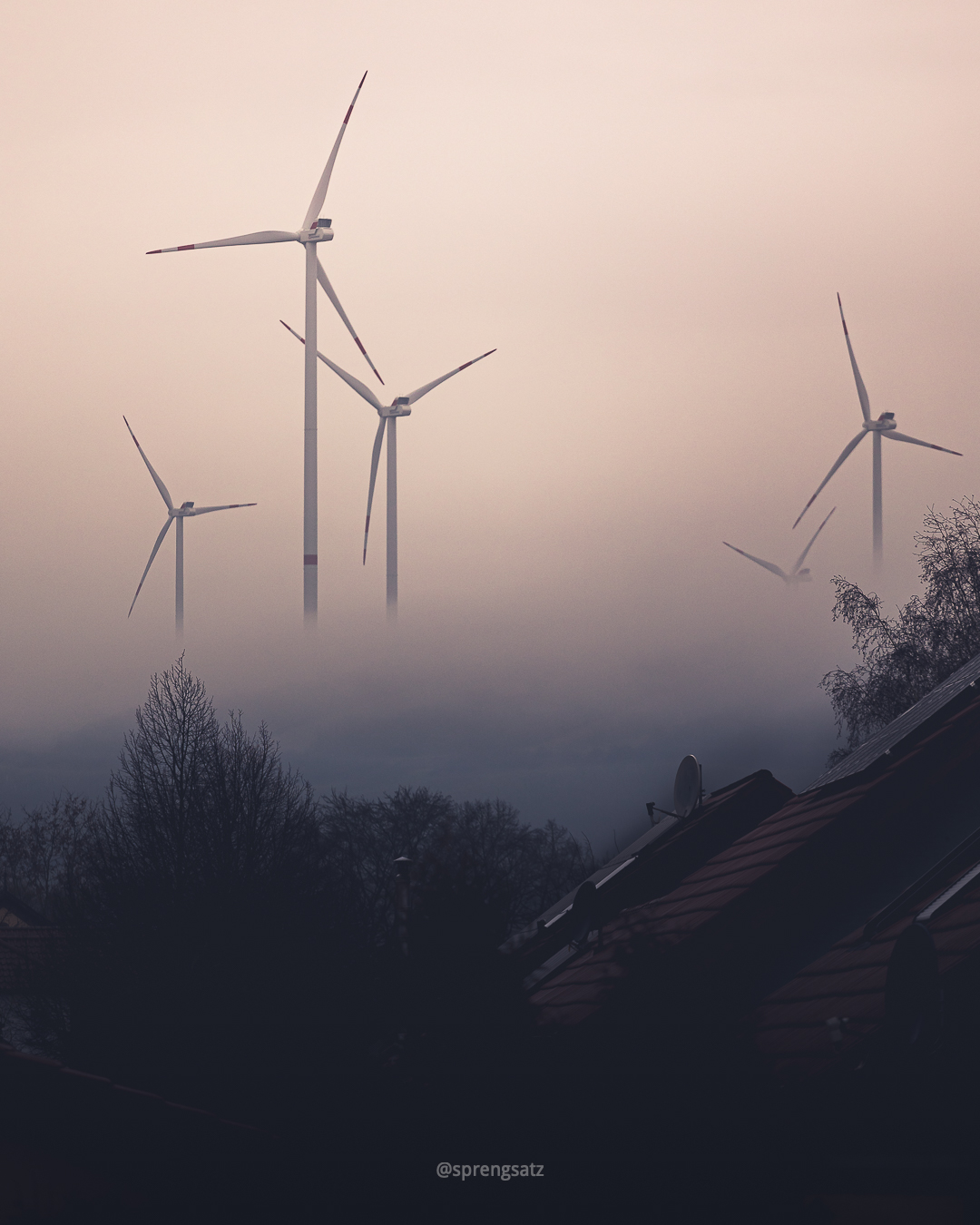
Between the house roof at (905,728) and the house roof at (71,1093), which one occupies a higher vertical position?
the house roof at (905,728)

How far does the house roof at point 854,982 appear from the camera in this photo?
36.5 feet

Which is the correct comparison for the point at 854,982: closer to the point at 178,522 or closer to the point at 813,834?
the point at 813,834

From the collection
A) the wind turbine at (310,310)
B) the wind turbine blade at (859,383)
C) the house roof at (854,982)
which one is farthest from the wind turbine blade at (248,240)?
the house roof at (854,982)

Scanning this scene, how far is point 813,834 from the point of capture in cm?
1520

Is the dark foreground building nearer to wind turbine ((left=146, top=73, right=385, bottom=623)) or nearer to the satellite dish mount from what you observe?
the satellite dish mount

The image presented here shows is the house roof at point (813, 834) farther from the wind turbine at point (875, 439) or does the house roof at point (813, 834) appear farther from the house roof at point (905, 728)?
the wind turbine at point (875, 439)

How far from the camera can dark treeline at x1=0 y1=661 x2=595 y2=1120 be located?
13.4 m

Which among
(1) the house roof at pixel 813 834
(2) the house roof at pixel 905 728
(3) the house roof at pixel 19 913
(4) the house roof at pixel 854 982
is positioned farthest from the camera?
(3) the house roof at pixel 19 913

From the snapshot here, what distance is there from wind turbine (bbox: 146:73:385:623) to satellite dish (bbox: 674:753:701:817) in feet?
88.0

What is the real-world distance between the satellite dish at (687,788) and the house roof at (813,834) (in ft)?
21.2

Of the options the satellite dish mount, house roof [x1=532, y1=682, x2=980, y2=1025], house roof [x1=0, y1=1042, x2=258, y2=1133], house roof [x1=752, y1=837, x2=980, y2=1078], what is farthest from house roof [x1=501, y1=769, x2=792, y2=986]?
house roof [x1=0, y1=1042, x2=258, y2=1133]

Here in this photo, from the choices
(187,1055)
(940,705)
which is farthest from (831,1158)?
(187,1055)

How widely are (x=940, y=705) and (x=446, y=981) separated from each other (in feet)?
25.0

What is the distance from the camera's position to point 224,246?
48.5 m
